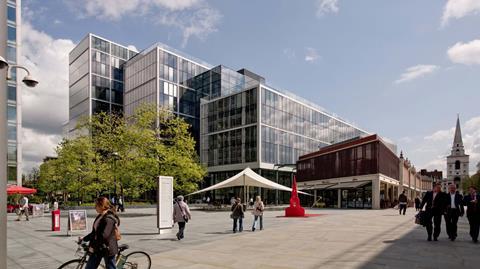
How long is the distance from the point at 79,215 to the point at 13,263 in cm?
640

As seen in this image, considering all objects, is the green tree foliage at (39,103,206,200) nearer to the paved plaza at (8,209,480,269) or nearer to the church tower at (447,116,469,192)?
the paved plaza at (8,209,480,269)

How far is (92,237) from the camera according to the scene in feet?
21.1

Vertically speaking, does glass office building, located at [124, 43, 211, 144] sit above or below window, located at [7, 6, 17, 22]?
below

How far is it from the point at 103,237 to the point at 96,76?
254 ft

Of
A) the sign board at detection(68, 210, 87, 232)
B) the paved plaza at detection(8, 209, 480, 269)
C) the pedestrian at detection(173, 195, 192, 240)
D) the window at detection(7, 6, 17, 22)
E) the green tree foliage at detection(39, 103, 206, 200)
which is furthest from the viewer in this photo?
the window at detection(7, 6, 17, 22)

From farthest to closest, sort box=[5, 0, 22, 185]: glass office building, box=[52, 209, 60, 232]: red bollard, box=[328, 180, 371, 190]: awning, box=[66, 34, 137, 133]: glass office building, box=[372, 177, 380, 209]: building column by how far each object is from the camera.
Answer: box=[66, 34, 137, 133]: glass office building → box=[5, 0, 22, 185]: glass office building → box=[328, 180, 371, 190]: awning → box=[372, 177, 380, 209]: building column → box=[52, 209, 60, 232]: red bollard

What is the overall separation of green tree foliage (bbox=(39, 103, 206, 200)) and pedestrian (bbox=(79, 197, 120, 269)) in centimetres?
2493

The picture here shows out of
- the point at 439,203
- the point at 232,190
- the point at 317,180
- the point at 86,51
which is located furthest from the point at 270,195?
the point at 439,203

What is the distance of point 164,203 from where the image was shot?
16.7m

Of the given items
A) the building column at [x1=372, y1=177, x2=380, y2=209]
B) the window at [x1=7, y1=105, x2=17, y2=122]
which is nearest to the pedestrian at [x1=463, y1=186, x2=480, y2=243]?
the building column at [x1=372, y1=177, x2=380, y2=209]

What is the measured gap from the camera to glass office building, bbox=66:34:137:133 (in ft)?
254

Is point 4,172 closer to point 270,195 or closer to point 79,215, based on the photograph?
point 79,215

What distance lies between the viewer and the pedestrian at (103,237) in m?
6.34

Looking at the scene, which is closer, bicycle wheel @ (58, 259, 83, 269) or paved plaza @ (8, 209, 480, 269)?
bicycle wheel @ (58, 259, 83, 269)
